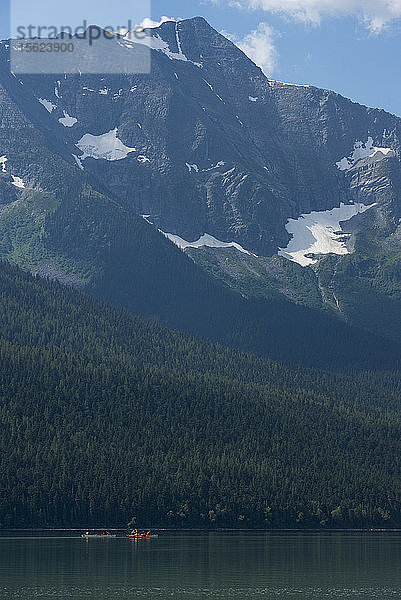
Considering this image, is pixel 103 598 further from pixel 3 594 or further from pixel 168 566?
pixel 168 566

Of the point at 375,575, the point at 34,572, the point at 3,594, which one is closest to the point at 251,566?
the point at 375,575

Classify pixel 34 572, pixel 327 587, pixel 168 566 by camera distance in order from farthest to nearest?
pixel 168 566, pixel 34 572, pixel 327 587

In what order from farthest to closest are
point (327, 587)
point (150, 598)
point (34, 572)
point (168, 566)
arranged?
point (168, 566) < point (34, 572) < point (327, 587) < point (150, 598)

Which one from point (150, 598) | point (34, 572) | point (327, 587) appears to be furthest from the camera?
point (34, 572)

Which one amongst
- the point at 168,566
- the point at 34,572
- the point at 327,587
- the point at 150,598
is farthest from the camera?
the point at 168,566

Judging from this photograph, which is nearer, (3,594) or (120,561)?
(3,594)

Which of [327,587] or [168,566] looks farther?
[168,566]

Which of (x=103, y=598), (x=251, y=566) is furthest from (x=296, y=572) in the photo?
(x=103, y=598)

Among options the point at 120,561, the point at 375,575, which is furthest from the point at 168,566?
the point at 375,575

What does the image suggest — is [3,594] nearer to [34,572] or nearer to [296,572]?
[34,572]
